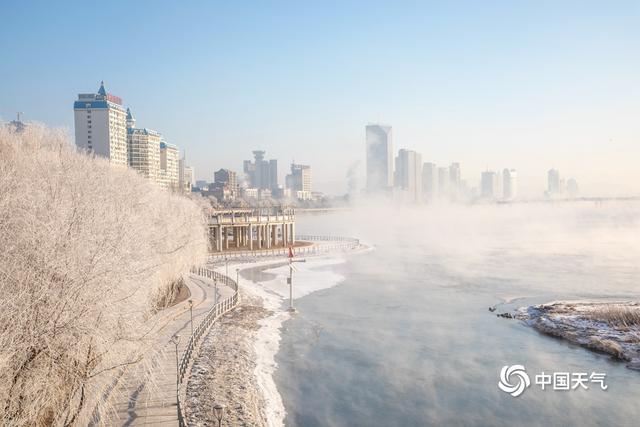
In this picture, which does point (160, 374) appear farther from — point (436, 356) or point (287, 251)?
point (287, 251)

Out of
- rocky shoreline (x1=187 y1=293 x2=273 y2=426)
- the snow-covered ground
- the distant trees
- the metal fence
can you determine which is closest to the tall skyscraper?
the metal fence

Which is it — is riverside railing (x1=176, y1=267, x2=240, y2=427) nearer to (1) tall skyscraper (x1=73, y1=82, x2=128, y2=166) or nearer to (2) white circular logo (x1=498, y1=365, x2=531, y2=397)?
(2) white circular logo (x1=498, y1=365, x2=531, y2=397)

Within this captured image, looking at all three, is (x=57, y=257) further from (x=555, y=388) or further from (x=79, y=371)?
(x=555, y=388)

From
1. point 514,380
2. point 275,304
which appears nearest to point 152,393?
point 514,380

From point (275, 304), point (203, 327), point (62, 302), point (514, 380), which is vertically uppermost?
point (62, 302)

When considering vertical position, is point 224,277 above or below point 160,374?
above

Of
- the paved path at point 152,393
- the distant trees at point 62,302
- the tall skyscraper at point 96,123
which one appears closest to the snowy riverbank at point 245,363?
the paved path at point 152,393
